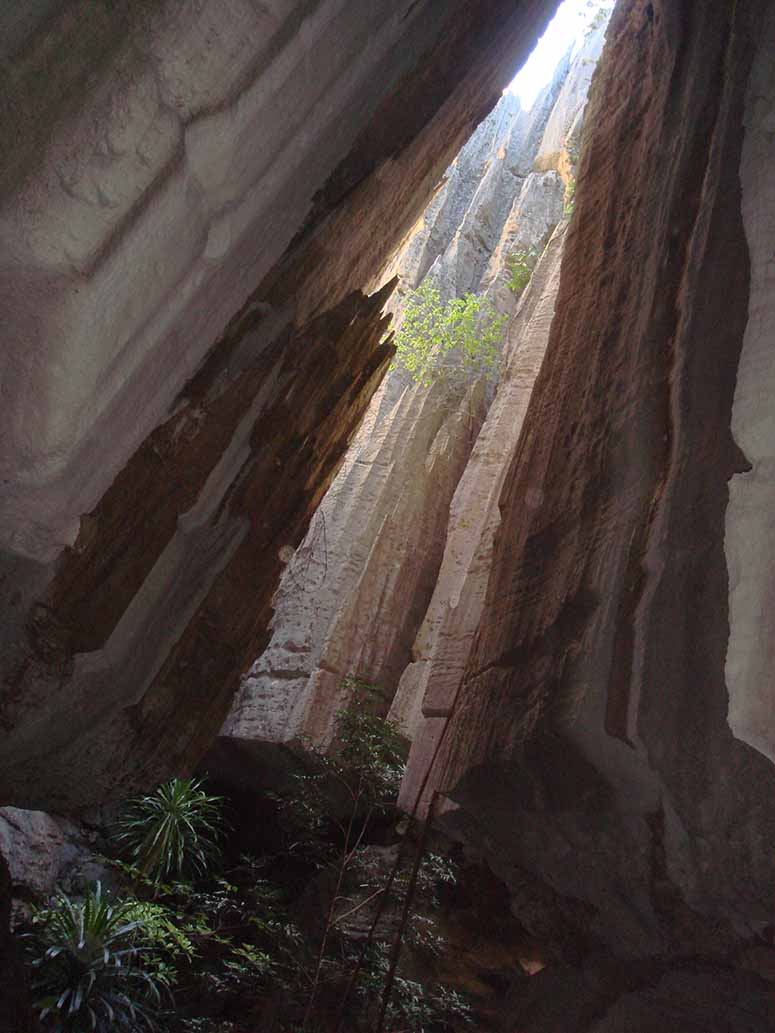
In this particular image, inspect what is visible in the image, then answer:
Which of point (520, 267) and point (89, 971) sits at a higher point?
point (520, 267)

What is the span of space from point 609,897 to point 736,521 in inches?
94.8

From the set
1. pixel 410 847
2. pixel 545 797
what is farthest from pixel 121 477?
pixel 410 847

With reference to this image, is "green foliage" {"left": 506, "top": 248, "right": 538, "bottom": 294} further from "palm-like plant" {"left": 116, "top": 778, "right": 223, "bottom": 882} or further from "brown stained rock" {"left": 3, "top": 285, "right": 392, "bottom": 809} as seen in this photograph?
"palm-like plant" {"left": 116, "top": 778, "right": 223, "bottom": 882}

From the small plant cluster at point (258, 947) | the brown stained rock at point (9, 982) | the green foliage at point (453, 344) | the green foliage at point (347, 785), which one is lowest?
the brown stained rock at point (9, 982)

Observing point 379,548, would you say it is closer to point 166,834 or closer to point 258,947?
point 166,834

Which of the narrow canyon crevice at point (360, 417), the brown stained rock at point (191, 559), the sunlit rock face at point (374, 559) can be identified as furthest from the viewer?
the sunlit rock face at point (374, 559)

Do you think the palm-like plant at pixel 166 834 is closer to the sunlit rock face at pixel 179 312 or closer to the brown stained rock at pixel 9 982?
the sunlit rock face at pixel 179 312

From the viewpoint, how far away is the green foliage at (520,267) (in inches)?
579

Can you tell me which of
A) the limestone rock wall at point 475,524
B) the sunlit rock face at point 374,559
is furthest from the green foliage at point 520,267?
the limestone rock wall at point 475,524

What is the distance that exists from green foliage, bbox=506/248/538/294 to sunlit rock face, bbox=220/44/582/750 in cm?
12

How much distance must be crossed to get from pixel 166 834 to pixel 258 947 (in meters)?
1.65

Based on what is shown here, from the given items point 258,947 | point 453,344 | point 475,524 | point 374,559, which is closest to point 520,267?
point 453,344

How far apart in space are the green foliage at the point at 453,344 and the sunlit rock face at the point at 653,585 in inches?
319

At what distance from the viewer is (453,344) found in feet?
44.2
